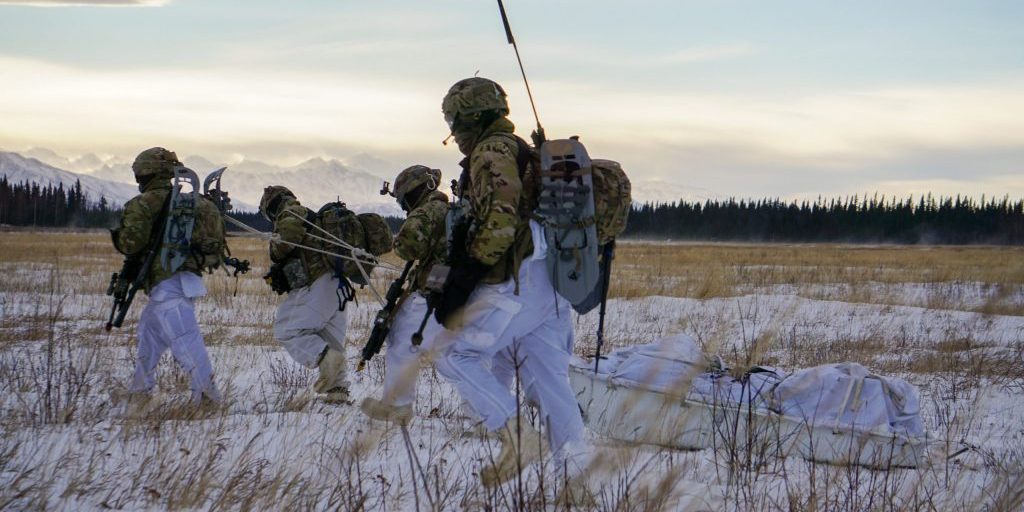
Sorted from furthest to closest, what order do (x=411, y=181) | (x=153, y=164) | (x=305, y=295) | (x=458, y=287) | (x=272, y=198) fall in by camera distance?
(x=272, y=198) → (x=305, y=295) → (x=153, y=164) → (x=411, y=181) → (x=458, y=287)

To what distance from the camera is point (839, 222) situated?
4242 inches

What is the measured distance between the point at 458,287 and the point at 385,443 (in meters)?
1.08

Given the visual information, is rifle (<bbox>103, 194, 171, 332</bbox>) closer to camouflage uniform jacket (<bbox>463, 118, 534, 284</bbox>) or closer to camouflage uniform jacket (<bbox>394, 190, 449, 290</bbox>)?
camouflage uniform jacket (<bbox>394, 190, 449, 290</bbox>)

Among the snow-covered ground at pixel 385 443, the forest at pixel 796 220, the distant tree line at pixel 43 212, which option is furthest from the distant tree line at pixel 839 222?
the snow-covered ground at pixel 385 443

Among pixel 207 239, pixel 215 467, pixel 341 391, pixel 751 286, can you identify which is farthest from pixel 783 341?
pixel 751 286

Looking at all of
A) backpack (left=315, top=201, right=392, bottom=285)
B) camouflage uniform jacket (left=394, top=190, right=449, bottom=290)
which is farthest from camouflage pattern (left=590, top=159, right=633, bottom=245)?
backpack (left=315, top=201, right=392, bottom=285)

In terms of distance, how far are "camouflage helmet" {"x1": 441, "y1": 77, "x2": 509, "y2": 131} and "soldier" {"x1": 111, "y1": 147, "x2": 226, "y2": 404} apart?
294cm

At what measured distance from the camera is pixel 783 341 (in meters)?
11.6

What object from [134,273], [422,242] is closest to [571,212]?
[422,242]

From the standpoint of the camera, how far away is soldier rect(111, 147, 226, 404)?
22.5ft

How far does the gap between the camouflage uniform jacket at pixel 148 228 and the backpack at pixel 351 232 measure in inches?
35.8

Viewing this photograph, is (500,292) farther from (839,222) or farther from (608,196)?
(839,222)

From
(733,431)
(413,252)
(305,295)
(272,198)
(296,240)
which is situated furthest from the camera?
(272,198)

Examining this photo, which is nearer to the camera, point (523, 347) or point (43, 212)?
point (523, 347)
